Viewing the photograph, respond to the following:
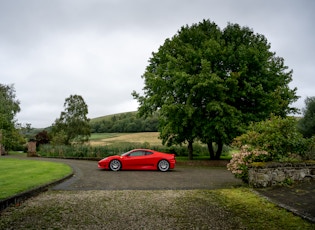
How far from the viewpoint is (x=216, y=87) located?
18.8 meters

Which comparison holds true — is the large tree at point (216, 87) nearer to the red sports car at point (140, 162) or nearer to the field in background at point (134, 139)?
the red sports car at point (140, 162)

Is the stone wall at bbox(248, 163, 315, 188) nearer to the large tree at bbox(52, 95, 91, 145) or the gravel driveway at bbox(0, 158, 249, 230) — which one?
the gravel driveway at bbox(0, 158, 249, 230)

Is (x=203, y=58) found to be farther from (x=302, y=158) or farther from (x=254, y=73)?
(x=302, y=158)

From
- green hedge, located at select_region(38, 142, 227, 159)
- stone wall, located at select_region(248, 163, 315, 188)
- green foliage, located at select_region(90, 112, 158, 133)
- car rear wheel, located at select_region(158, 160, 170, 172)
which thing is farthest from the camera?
green foliage, located at select_region(90, 112, 158, 133)

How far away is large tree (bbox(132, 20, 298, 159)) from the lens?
19.1 metres

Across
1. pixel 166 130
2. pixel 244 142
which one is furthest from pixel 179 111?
pixel 244 142

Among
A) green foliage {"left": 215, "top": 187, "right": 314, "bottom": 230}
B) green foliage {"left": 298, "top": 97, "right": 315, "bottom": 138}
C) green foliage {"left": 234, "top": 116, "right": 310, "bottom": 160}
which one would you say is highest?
green foliage {"left": 298, "top": 97, "right": 315, "bottom": 138}

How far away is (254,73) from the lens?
2084cm

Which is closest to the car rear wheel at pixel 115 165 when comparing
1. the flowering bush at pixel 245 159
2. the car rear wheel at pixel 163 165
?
the car rear wheel at pixel 163 165

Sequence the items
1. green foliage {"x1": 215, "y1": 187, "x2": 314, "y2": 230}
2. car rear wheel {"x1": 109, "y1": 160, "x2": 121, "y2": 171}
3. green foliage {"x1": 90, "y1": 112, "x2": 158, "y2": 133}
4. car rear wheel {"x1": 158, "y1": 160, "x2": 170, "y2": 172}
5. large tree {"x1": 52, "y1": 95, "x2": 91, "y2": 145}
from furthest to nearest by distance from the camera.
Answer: green foliage {"x1": 90, "y1": 112, "x2": 158, "y2": 133}
large tree {"x1": 52, "y1": 95, "x2": 91, "y2": 145}
car rear wheel {"x1": 158, "y1": 160, "x2": 170, "y2": 172}
car rear wheel {"x1": 109, "y1": 160, "x2": 121, "y2": 171}
green foliage {"x1": 215, "y1": 187, "x2": 314, "y2": 230}

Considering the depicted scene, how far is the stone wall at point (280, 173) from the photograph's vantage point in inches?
351

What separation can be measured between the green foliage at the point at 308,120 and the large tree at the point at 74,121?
117ft

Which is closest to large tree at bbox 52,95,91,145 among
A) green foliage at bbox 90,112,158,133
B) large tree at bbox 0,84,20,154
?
large tree at bbox 0,84,20,154

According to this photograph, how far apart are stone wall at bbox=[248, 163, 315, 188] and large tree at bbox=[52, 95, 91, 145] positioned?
37189mm
